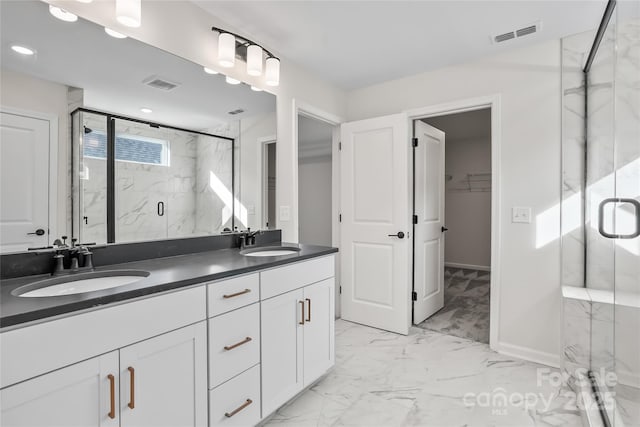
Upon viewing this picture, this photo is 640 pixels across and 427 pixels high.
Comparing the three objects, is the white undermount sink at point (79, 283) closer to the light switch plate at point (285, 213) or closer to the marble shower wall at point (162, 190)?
the marble shower wall at point (162, 190)

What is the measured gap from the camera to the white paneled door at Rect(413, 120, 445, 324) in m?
3.13

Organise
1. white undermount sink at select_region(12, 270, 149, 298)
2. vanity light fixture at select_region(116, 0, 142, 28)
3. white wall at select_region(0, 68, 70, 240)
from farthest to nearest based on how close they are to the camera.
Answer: vanity light fixture at select_region(116, 0, 142, 28)
white wall at select_region(0, 68, 70, 240)
white undermount sink at select_region(12, 270, 149, 298)

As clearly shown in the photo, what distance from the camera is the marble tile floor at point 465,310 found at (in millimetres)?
2979

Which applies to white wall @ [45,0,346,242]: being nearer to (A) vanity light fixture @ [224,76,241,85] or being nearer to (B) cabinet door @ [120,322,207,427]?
(A) vanity light fixture @ [224,76,241,85]

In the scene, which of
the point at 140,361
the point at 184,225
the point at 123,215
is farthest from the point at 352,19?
the point at 140,361

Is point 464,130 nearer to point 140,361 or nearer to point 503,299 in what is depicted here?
point 503,299

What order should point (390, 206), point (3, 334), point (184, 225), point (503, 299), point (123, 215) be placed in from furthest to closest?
point (390, 206) < point (503, 299) < point (184, 225) < point (123, 215) < point (3, 334)

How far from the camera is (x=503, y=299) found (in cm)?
257

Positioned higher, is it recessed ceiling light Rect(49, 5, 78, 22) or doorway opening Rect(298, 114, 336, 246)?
recessed ceiling light Rect(49, 5, 78, 22)

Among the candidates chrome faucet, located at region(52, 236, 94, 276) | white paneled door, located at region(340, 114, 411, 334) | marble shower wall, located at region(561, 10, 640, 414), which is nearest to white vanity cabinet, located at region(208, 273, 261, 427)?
chrome faucet, located at region(52, 236, 94, 276)

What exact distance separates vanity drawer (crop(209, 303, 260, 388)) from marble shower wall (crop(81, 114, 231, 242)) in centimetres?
70

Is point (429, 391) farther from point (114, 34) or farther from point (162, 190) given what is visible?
point (114, 34)

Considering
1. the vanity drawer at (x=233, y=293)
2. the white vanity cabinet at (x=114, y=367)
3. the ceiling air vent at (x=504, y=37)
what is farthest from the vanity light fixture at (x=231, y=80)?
the ceiling air vent at (x=504, y=37)

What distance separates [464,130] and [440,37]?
3101 mm
